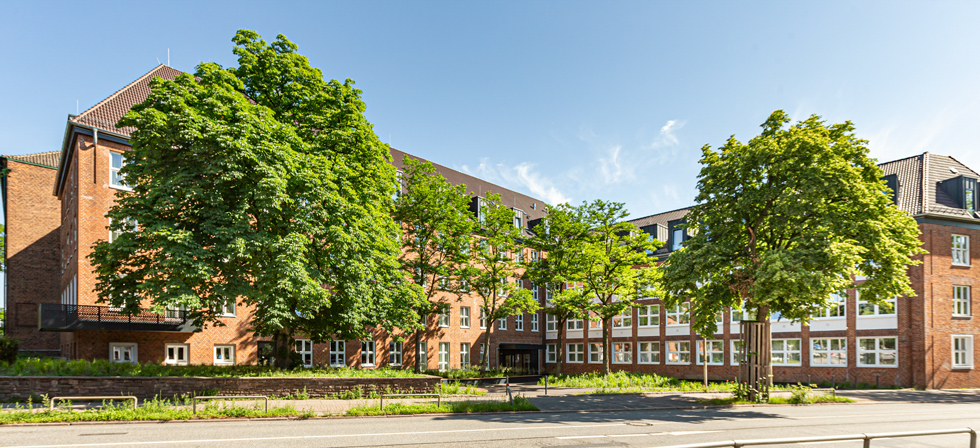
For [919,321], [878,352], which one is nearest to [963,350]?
[919,321]

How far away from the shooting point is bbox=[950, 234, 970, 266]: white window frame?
3197 cm

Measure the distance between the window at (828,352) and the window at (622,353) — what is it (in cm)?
1372

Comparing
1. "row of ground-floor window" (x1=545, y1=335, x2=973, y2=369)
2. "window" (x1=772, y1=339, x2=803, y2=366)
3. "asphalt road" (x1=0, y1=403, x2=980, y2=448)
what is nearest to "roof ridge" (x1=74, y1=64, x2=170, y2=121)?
"asphalt road" (x1=0, y1=403, x2=980, y2=448)

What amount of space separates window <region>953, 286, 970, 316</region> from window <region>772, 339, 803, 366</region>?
798cm

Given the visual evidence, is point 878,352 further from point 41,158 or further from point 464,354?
point 41,158

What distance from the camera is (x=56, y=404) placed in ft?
52.3

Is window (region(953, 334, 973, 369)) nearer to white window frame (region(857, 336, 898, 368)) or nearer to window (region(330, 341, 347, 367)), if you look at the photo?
white window frame (region(857, 336, 898, 368))

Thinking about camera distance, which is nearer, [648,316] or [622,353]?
[648,316]

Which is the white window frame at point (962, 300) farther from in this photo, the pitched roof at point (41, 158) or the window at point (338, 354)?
the pitched roof at point (41, 158)

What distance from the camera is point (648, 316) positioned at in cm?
4503

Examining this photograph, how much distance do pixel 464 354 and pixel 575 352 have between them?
10863mm

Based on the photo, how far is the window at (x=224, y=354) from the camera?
28.4m

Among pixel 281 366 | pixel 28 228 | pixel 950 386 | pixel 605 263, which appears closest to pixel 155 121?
pixel 281 366

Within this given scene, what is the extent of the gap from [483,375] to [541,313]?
15.5m
